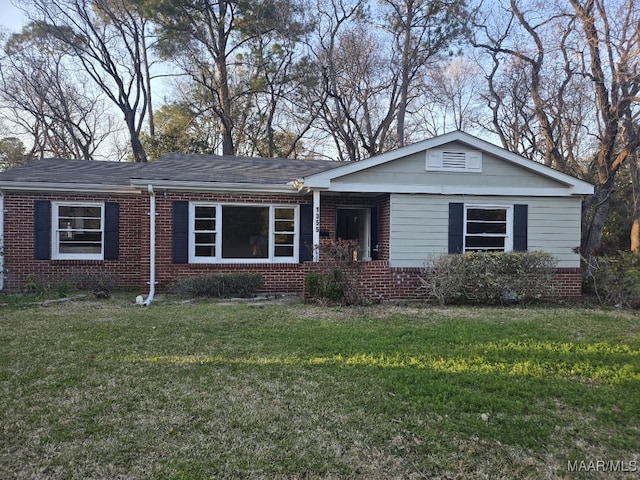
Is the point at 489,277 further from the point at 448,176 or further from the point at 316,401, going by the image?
the point at 316,401

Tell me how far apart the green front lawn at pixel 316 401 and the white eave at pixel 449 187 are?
4.00 m

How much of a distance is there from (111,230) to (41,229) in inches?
59.9

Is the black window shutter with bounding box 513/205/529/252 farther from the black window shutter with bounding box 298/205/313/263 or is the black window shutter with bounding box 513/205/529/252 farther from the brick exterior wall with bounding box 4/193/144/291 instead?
the brick exterior wall with bounding box 4/193/144/291

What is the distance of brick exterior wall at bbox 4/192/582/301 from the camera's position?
9453 millimetres

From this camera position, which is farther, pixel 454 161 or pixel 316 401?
pixel 454 161

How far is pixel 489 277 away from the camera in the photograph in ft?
28.3

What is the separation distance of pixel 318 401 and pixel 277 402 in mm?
357

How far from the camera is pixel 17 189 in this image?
1012 cm

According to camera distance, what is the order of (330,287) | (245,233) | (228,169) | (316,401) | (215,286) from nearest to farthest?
(316,401) < (330,287) < (215,286) < (245,233) < (228,169)

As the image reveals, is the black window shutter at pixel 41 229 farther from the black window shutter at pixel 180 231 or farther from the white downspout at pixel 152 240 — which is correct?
the black window shutter at pixel 180 231

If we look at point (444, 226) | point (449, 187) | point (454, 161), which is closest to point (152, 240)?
point (444, 226)

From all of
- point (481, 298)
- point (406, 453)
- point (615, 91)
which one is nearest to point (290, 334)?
point (406, 453)

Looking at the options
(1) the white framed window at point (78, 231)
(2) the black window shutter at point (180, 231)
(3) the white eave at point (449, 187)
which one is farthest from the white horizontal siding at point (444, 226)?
(1) the white framed window at point (78, 231)

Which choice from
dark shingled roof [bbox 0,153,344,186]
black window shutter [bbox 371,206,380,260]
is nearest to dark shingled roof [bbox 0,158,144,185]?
dark shingled roof [bbox 0,153,344,186]
